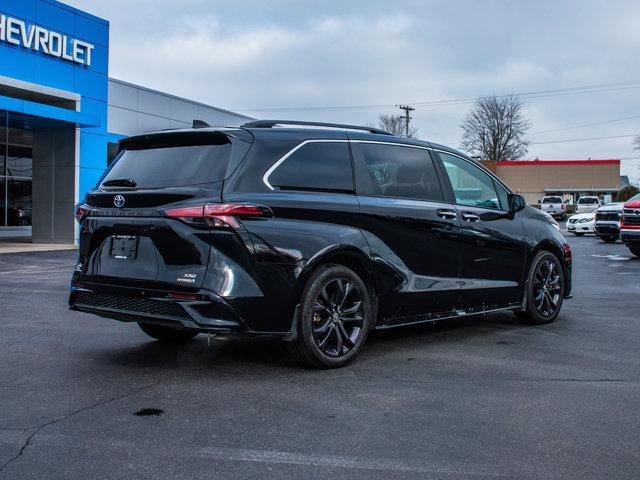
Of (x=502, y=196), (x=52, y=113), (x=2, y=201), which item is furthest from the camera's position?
(x=2, y=201)

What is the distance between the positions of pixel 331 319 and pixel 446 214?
1.65 metres

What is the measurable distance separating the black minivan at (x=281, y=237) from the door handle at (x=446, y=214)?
0.05 ft

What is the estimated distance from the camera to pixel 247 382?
4758 mm

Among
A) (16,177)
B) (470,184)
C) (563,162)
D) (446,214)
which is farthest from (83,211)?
(563,162)

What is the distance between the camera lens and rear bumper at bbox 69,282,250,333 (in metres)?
4.53

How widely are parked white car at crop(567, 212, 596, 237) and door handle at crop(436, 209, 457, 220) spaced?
80.1ft

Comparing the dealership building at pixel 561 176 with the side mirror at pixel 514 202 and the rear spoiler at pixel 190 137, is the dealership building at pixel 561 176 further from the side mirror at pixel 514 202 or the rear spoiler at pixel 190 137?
the rear spoiler at pixel 190 137

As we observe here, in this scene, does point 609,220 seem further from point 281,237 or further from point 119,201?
point 119,201

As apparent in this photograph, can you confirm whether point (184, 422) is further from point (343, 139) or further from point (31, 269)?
point (31, 269)

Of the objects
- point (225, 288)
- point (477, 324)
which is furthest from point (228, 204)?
point (477, 324)

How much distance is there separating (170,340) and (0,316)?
2.58m

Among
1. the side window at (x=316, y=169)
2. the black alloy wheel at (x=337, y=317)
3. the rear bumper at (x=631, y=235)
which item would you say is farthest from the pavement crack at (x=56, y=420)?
the rear bumper at (x=631, y=235)

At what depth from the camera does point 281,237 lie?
474 cm

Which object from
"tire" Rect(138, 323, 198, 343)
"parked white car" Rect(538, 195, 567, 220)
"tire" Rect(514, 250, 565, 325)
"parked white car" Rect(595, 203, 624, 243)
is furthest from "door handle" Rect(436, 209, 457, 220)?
"parked white car" Rect(538, 195, 567, 220)
